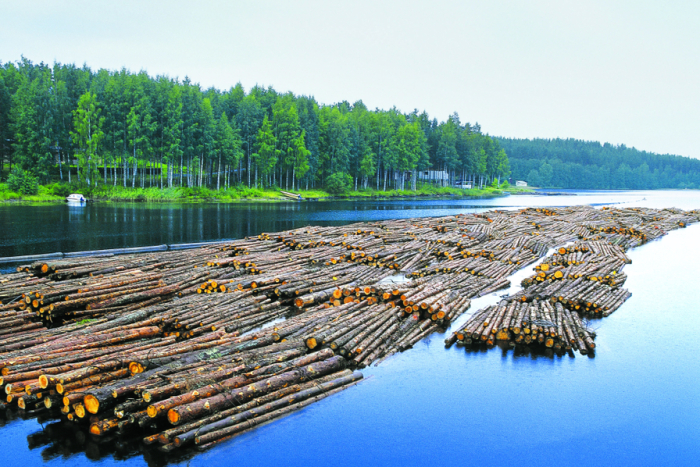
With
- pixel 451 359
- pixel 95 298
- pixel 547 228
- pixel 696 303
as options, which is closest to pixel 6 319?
pixel 95 298

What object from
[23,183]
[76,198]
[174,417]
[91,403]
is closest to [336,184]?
[76,198]

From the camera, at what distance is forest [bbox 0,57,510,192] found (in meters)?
71.6

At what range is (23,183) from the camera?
2495 inches

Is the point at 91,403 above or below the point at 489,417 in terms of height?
above

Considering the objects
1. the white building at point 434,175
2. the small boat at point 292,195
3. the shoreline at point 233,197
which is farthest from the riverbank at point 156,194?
the white building at point 434,175

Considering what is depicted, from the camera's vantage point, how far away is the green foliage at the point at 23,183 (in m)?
62.9

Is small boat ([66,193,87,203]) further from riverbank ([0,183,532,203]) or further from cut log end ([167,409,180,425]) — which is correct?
cut log end ([167,409,180,425])

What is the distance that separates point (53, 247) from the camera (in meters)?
26.6

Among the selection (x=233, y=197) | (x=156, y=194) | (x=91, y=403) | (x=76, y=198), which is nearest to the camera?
(x=91, y=403)

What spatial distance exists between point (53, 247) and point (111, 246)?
2.90 meters

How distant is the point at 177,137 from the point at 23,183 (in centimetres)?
2173

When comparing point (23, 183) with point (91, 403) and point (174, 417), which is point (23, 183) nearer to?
point (91, 403)

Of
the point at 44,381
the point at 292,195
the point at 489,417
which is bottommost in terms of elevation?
the point at 489,417

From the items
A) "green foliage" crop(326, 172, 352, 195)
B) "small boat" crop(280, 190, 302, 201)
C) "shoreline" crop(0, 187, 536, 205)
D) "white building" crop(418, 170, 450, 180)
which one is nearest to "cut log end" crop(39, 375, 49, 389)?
"shoreline" crop(0, 187, 536, 205)
